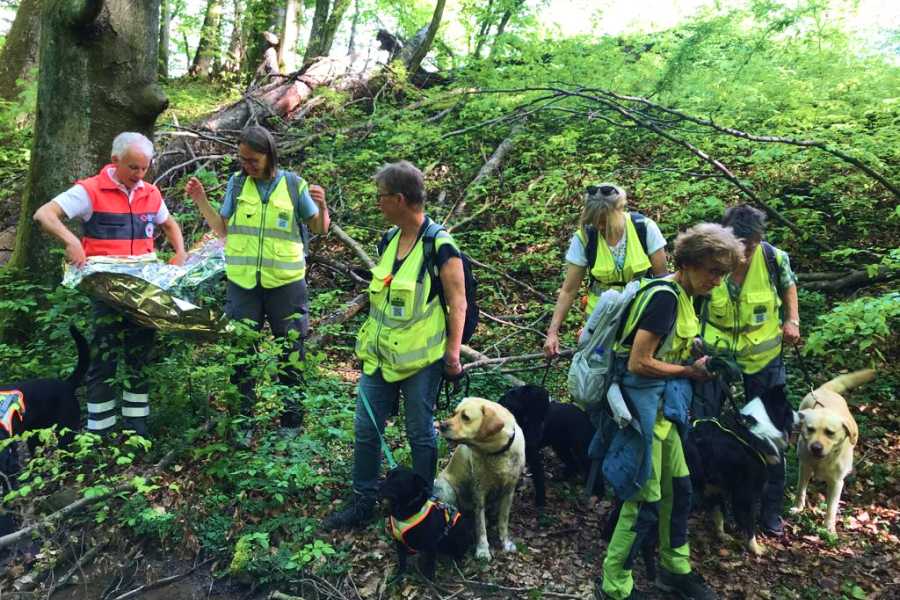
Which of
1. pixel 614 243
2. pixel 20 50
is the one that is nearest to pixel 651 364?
pixel 614 243

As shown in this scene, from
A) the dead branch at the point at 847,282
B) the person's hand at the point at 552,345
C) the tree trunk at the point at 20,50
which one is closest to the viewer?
the person's hand at the point at 552,345

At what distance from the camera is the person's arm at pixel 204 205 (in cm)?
418

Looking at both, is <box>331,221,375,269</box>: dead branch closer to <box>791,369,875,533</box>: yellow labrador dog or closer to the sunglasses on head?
the sunglasses on head

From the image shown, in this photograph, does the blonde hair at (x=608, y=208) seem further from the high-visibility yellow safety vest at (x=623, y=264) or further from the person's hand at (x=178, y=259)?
the person's hand at (x=178, y=259)

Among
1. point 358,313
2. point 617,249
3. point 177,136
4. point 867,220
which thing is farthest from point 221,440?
point 867,220

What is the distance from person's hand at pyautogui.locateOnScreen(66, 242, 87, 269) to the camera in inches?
149

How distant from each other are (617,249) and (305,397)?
252 cm

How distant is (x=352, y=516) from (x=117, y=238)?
2.52m

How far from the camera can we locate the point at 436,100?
1070 cm

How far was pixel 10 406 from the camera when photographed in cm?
357

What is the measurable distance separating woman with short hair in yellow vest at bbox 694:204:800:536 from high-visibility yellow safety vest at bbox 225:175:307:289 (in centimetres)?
300

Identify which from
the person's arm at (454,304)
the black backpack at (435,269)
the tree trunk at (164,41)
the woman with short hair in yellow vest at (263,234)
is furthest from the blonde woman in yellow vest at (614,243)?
the tree trunk at (164,41)

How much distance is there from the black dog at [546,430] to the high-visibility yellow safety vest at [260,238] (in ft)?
6.28

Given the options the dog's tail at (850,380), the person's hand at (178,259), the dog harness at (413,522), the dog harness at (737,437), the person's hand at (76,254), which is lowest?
the dog harness at (413,522)
